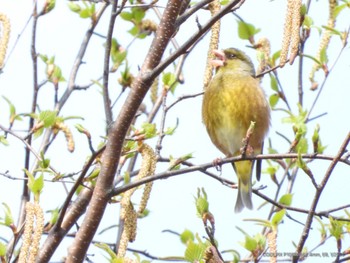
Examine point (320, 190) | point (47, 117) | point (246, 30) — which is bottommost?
point (320, 190)

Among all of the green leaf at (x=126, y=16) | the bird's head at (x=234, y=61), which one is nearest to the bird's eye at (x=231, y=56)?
the bird's head at (x=234, y=61)

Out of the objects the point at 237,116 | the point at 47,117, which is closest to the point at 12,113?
the point at 47,117

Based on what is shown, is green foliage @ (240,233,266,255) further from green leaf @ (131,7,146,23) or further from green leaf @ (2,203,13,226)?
green leaf @ (131,7,146,23)

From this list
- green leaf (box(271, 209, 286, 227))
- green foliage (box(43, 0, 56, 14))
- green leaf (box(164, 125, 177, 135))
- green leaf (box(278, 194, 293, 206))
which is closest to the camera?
green leaf (box(271, 209, 286, 227))

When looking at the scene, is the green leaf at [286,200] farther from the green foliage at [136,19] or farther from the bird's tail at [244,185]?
the green foliage at [136,19]

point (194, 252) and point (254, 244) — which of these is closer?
point (194, 252)

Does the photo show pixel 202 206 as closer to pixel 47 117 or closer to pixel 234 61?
pixel 47 117

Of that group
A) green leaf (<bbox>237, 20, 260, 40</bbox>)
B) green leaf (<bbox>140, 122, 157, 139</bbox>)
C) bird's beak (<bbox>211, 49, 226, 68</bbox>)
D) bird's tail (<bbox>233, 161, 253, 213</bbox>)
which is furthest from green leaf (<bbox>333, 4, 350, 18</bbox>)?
green leaf (<bbox>140, 122, 157, 139</bbox>)

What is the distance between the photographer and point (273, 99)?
16.0ft

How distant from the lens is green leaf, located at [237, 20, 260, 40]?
478 cm

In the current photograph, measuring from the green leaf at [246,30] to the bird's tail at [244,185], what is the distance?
0.79 metres

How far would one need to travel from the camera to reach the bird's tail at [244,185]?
478 centimetres

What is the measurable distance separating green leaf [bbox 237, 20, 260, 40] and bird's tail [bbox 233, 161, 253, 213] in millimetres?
791

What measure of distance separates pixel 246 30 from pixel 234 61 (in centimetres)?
46
